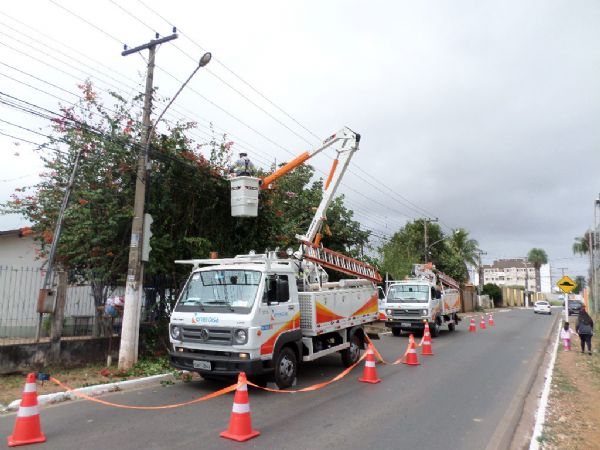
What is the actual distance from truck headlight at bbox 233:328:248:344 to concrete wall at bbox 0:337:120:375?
4471 mm

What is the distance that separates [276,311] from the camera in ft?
26.8

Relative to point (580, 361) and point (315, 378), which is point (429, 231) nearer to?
point (580, 361)

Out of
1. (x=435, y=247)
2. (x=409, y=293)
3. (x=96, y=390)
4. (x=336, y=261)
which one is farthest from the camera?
(x=435, y=247)

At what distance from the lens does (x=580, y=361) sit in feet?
41.8

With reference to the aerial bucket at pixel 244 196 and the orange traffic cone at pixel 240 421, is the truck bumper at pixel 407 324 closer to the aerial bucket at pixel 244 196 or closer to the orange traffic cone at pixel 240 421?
the aerial bucket at pixel 244 196

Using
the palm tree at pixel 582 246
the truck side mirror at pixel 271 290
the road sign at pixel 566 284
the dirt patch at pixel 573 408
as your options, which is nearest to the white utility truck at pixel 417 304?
the road sign at pixel 566 284

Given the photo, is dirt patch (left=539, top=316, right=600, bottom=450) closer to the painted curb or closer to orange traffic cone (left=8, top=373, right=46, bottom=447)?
the painted curb

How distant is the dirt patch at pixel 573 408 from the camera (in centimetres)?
576

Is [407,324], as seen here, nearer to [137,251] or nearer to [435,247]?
[137,251]

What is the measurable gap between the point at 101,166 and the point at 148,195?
5.27 feet

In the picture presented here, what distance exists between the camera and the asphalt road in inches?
218

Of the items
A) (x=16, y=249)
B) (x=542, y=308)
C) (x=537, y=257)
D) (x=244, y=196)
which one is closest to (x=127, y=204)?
(x=244, y=196)

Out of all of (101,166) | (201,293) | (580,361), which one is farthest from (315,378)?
(580,361)

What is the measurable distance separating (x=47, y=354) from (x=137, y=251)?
274 cm
